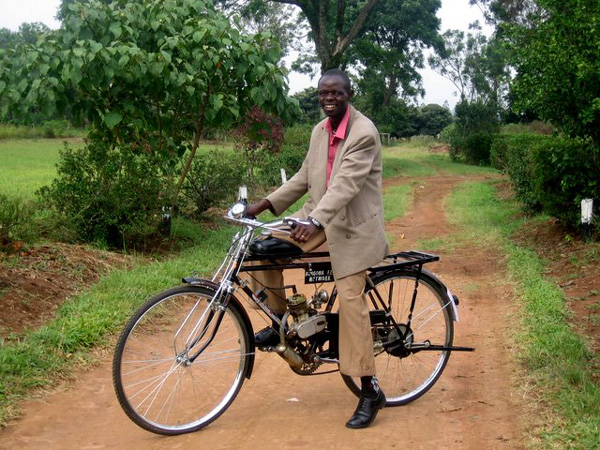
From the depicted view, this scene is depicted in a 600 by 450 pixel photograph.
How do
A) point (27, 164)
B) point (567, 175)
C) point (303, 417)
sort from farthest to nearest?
Answer: point (27, 164), point (567, 175), point (303, 417)

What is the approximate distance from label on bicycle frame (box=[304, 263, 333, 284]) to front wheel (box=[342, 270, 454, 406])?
296 millimetres

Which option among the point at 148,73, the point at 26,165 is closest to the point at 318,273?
the point at 148,73

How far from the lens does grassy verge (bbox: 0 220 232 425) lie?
204 inches

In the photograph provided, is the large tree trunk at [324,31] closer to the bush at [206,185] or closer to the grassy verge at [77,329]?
the bush at [206,185]

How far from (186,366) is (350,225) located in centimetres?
127

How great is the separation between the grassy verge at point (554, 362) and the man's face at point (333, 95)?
220 centimetres

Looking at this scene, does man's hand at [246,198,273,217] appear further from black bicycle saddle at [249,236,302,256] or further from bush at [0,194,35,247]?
bush at [0,194,35,247]

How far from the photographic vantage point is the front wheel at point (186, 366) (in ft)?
14.3

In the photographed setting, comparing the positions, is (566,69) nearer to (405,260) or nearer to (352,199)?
(405,260)

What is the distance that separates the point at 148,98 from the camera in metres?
9.96

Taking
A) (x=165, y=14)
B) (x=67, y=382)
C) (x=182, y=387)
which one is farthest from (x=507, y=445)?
(x=165, y=14)

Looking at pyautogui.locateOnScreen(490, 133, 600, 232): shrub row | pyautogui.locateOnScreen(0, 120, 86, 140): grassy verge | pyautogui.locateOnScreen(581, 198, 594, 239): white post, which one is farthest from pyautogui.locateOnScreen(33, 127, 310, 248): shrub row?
pyautogui.locateOnScreen(0, 120, 86, 140): grassy verge

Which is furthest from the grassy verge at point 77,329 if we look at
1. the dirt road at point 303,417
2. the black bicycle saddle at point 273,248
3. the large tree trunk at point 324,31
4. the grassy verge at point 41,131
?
the grassy verge at point 41,131

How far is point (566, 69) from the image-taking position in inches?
401
